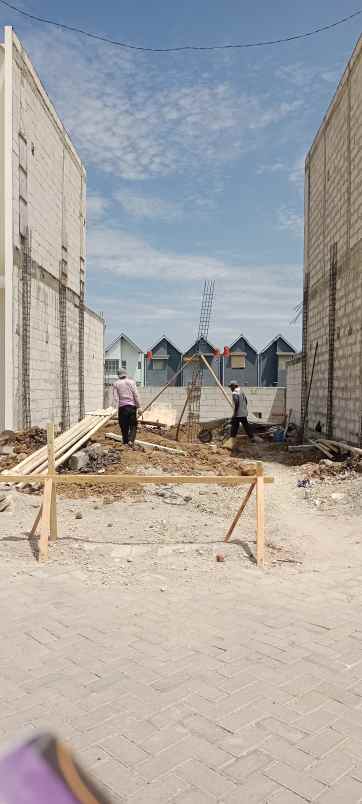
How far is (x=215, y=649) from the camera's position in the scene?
3.64 m

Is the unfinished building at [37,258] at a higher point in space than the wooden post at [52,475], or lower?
higher

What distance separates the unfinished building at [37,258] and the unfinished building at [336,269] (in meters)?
7.02

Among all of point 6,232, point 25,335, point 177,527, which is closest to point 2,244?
point 6,232

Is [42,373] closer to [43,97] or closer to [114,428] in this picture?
[114,428]

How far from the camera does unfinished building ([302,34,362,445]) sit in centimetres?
1227

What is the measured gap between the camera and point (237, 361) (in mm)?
44062

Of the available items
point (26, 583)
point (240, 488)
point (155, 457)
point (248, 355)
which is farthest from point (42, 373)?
point (248, 355)

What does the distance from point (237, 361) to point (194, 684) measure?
41374 mm

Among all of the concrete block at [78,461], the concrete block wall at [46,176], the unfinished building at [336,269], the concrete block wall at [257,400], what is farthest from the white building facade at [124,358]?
the concrete block at [78,461]

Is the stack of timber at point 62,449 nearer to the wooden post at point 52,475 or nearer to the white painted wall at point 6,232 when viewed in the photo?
the white painted wall at point 6,232

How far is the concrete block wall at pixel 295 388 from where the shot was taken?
19.5 m

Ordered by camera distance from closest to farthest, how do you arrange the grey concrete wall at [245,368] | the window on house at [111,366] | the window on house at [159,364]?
the grey concrete wall at [245,368], the window on house at [159,364], the window on house at [111,366]

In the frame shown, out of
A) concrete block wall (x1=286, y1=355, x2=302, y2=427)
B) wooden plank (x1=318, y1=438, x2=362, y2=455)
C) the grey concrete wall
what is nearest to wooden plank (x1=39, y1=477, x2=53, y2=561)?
wooden plank (x1=318, y1=438, x2=362, y2=455)

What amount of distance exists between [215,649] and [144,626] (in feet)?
2.00
